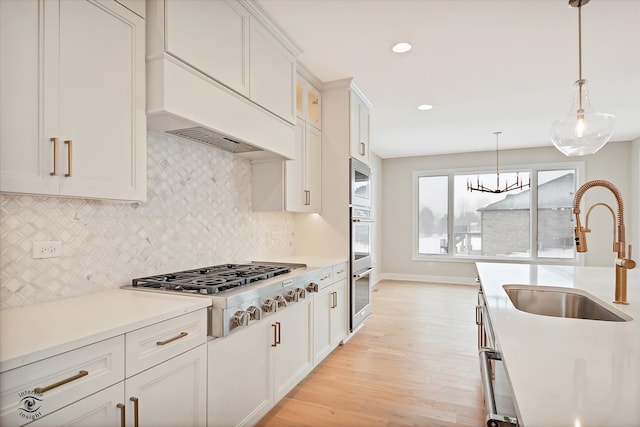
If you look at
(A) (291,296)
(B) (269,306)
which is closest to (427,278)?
(A) (291,296)

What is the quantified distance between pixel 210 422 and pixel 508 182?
6829 mm

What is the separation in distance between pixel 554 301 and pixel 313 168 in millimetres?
2269

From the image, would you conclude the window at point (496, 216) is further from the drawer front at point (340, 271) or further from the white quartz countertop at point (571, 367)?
the white quartz countertop at point (571, 367)

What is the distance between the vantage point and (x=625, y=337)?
109 cm

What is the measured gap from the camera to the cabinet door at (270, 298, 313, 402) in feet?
7.30

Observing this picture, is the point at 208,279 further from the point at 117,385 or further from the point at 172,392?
the point at 117,385

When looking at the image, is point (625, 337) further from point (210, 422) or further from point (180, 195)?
Result: point (180, 195)

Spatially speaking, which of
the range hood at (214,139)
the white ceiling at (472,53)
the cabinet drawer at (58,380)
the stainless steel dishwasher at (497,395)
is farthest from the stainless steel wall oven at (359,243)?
the cabinet drawer at (58,380)

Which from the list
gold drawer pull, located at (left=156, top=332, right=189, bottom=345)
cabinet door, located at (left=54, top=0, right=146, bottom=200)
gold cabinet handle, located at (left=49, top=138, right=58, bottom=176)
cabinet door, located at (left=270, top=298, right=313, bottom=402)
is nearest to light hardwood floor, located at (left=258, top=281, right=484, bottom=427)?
cabinet door, located at (left=270, top=298, right=313, bottom=402)

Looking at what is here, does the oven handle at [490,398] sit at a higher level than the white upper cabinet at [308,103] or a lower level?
lower

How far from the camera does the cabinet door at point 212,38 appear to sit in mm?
1731

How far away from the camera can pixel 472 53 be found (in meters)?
2.92

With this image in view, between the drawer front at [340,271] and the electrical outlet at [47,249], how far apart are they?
2.12 metres

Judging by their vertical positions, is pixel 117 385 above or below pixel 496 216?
below
